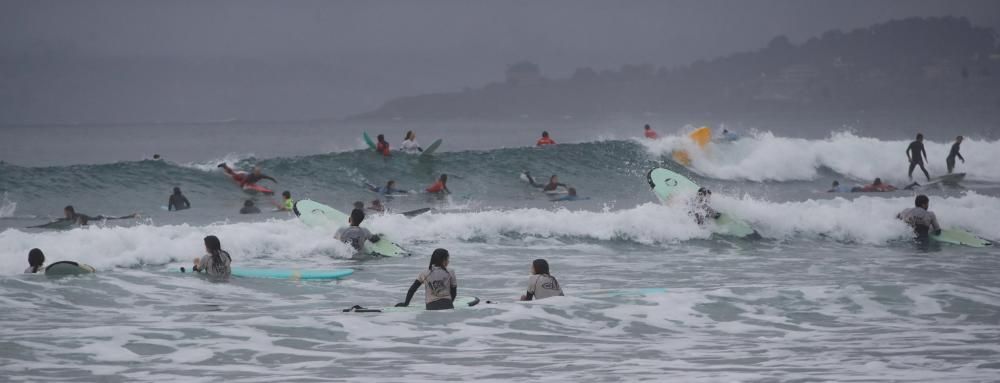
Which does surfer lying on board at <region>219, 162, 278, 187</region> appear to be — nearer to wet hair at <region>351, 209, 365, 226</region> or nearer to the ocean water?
→ the ocean water

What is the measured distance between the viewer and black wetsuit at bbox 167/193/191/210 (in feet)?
77.4

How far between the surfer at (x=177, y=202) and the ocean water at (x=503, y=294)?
1.06 feet

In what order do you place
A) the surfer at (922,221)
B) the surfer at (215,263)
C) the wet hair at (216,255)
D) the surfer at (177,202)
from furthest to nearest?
the surfer at (177,202)
the surfer at (922,221)
the surfer at (215,263)
the wet hair at (216,255)

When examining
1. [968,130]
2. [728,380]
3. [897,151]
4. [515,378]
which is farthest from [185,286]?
[968,130]

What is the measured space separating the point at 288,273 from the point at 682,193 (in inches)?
360

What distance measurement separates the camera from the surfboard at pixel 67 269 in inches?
498

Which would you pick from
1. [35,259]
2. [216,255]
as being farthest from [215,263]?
[35,259]

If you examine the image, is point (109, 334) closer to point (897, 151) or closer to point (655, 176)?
point (655, 176)

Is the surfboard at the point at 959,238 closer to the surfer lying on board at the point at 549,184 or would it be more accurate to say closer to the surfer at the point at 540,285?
the surfer at the point at 540,285

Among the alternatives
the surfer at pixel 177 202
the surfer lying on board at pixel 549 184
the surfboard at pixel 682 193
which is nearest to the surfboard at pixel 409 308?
the surfboard at pixel 682 193

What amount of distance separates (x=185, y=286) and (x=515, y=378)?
626cm

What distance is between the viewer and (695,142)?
3438 centimetres

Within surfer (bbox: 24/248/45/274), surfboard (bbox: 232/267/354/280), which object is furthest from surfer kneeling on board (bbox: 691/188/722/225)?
surfer (bbox: 24/248/45/274)

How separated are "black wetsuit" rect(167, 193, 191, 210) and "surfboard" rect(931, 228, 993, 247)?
15905 millimetres
